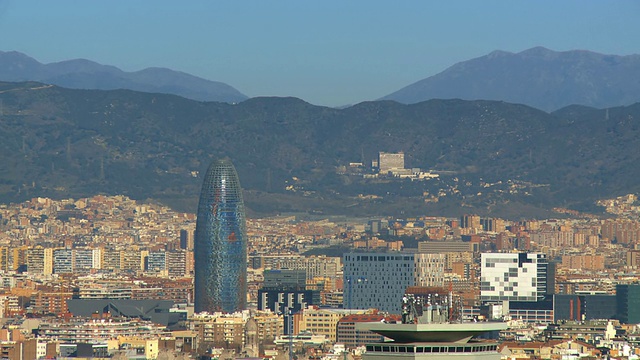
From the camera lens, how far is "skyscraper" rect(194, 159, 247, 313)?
409 ft

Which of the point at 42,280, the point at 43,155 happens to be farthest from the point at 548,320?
the point at 43,155

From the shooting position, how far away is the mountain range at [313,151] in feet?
570

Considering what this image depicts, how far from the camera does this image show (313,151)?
637 ft

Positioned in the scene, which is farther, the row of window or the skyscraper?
the skyscraper

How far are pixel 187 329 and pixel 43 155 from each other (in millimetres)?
74054

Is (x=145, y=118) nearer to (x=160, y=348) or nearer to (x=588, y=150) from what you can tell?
(x=588, y=150)

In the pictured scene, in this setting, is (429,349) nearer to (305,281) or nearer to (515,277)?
(515,277)

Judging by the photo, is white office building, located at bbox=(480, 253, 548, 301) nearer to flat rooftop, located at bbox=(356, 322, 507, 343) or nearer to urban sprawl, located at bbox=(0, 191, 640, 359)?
urban sprawl, located at bbox=(0, 191, 640, 359)

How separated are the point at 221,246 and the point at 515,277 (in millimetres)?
19132

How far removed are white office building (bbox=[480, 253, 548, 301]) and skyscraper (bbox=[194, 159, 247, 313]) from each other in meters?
14.2

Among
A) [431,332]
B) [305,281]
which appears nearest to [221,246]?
[305,281]

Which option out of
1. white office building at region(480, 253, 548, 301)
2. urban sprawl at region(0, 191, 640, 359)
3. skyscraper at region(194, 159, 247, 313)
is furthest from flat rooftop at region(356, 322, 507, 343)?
skyscraper at region(194, 159, 247, 313)

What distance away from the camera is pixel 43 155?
589ft

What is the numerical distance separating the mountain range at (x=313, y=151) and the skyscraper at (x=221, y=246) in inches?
1448
